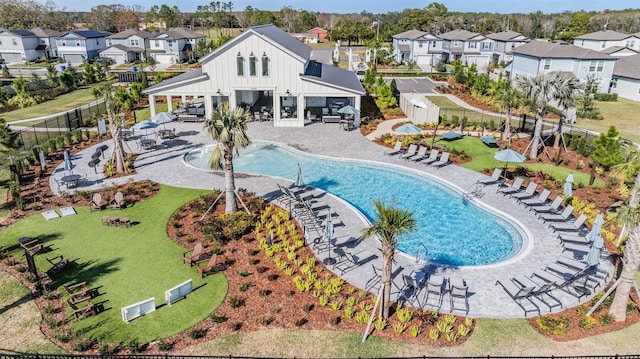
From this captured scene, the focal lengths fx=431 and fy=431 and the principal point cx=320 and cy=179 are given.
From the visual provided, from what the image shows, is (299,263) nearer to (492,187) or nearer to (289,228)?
(289,228)

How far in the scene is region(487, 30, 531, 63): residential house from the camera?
82688mm

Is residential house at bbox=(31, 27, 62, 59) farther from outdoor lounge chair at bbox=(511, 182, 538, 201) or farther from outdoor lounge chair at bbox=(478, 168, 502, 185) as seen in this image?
outdoor lounge chair at bbox=(511, 182, 538, 201)

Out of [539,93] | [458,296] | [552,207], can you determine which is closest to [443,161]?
[539,93]

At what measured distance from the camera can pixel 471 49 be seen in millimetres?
86188

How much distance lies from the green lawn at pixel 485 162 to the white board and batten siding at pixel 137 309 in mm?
22071

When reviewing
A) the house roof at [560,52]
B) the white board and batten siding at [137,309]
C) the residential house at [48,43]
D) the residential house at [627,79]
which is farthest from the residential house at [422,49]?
the white board and batten siding at [137,309]

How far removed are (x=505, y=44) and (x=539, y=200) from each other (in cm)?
6969

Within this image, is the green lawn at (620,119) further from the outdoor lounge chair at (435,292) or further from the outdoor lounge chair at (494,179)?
the outdoor lounge chair at (435,292)

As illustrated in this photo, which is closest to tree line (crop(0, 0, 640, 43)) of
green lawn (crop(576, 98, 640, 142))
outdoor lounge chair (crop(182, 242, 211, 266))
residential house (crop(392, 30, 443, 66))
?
residential house (crop(392, 30, 443, 66))

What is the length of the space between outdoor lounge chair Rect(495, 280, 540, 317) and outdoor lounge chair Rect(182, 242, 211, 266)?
12190mm

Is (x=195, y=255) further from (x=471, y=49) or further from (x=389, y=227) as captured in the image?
(x=471, y=49)

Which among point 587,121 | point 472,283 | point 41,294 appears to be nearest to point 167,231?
point 41,294

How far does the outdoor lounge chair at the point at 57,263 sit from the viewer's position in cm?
1734

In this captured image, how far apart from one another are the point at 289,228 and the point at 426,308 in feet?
25.4
